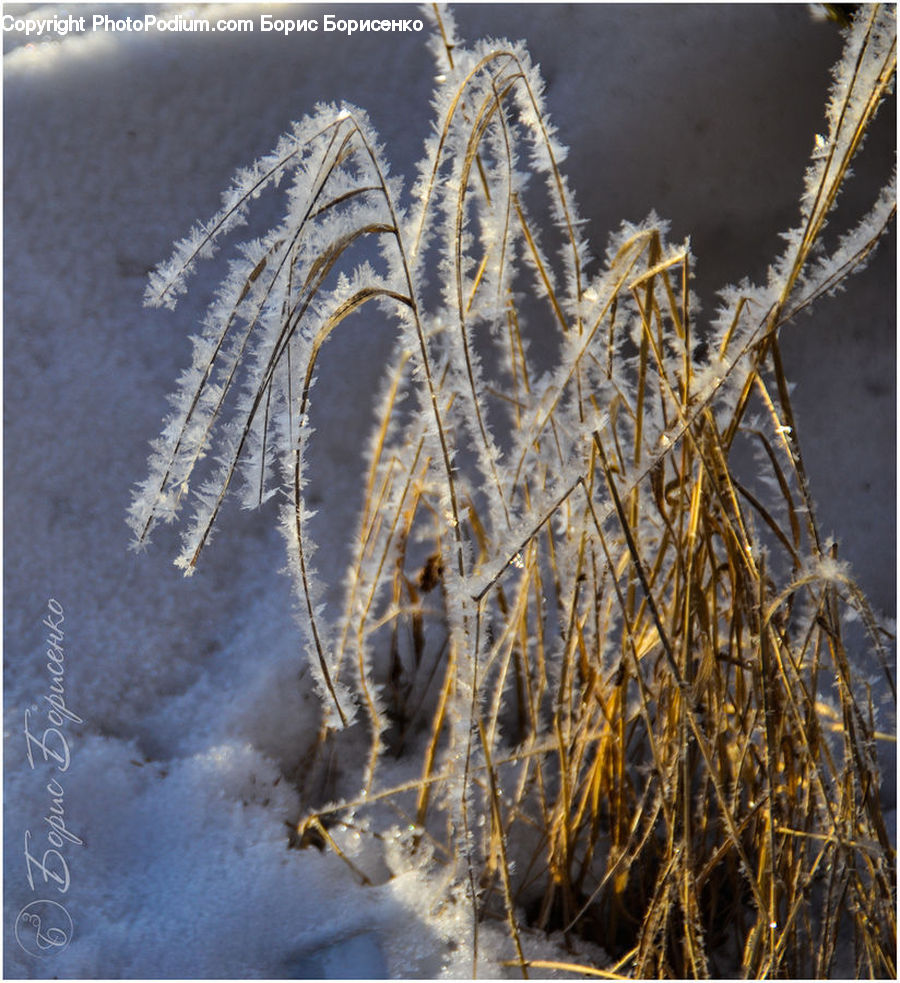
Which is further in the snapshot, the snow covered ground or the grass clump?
the snow covered ground

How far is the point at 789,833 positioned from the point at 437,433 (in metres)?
0.44

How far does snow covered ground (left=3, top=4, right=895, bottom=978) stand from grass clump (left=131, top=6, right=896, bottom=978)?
9cm

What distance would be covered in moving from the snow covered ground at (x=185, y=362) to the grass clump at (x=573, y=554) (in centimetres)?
9

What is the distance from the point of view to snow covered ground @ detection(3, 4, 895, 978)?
814 millimetres

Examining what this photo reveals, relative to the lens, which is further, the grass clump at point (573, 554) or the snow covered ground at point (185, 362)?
the snow covered ground at point (185, 362)

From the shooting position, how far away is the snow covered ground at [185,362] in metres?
0.81

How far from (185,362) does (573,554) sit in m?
0.55

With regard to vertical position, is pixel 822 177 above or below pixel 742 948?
above

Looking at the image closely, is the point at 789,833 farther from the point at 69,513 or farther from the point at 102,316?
the point at 102,316

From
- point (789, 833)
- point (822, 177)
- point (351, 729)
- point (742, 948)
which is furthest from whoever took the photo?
point (351, 729)

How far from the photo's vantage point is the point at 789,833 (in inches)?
25.1

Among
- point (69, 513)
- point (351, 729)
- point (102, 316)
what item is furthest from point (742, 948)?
point (102, 316)

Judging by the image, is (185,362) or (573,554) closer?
(573,554)

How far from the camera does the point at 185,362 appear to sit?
0.96 m
